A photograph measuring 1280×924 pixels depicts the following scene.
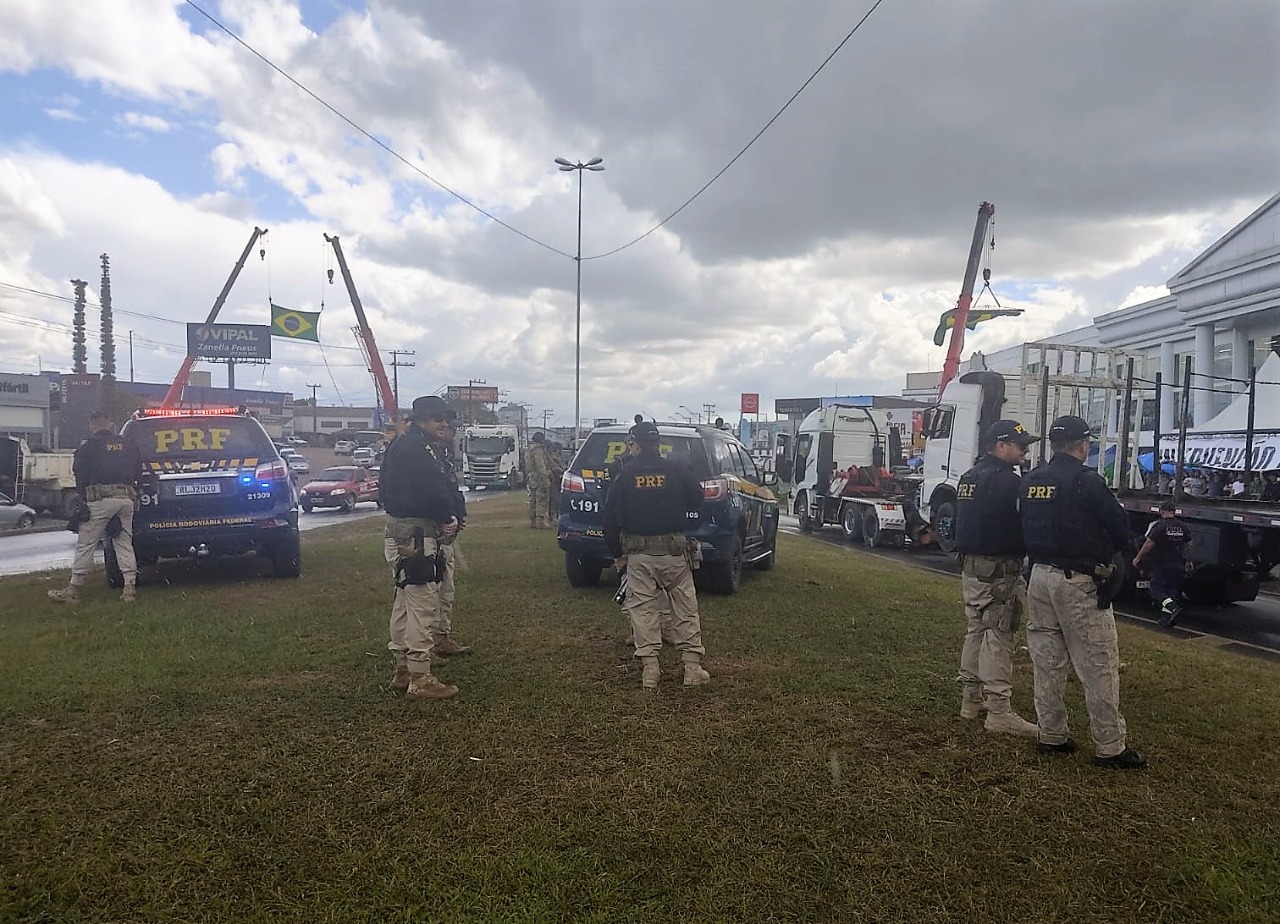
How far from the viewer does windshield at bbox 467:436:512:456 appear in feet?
117

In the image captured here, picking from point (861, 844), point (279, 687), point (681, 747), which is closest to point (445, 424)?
point (279, 687)

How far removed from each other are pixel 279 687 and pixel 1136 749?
4.91 metres

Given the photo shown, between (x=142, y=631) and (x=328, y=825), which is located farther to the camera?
(x=142, y=631)

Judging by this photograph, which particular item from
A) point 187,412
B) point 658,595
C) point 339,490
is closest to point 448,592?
point 658,595

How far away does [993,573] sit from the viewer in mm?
4691

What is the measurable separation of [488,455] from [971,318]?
20.4 m

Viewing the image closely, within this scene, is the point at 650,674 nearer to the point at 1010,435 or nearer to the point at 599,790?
the point at 599,790

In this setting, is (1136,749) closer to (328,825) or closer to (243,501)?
(328,825)

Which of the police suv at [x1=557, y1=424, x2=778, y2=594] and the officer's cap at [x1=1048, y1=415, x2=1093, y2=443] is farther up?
the officer's cap at [x1=1048, y1=415, x2=1093, y2=443]

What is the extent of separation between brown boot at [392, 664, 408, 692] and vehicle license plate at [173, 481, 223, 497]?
15.5 ft

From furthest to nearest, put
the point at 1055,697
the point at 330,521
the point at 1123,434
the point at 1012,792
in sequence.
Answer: the point at 330,521 → the point at 1123,434 → the point at 1055,697 → the point at 1012,792

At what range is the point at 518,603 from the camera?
26.4ft

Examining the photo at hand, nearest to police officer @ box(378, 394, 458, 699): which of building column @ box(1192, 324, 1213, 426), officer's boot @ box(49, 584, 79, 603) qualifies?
officer's boot @ box(49, 584, 79, 603)

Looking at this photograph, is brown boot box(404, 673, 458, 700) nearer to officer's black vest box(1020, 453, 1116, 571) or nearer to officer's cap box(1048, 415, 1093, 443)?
officer's black vest box(1020, 453, 1116, 571)
